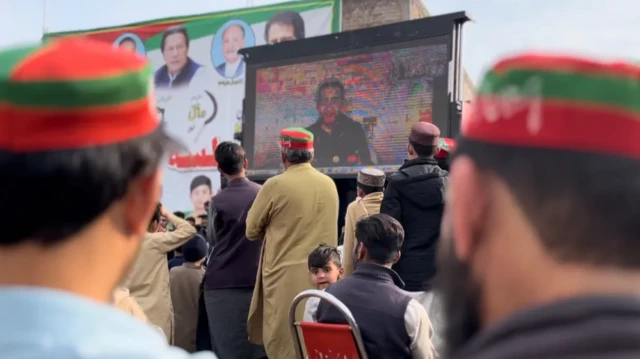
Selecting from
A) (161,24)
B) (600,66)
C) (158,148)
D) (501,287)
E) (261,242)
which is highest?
(161,24)

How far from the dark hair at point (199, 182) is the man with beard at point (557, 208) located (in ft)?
47.7

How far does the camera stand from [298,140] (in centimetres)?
418

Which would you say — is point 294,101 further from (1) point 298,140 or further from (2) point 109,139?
(2) point 109,139

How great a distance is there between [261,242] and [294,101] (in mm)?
4325

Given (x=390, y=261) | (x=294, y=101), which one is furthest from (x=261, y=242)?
(x=294, y=101)

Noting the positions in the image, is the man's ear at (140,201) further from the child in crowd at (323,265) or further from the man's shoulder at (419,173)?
the child in crowd at (323,265)

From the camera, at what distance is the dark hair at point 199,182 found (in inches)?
600

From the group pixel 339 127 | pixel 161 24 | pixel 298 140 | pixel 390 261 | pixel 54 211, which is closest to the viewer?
pixel 54 211

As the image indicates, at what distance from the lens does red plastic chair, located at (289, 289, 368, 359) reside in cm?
262

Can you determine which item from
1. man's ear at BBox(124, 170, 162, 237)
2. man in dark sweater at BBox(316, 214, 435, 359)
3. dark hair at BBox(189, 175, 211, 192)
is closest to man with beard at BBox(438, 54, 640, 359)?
man's ear at BBox(124, 170, 162, 237)

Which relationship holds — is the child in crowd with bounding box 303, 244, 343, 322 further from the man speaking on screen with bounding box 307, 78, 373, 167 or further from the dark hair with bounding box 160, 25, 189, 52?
the dark hair with bounding box 160, 25, 189, 52

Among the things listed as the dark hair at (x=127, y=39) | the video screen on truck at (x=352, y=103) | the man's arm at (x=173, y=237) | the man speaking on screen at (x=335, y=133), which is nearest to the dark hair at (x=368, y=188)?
the man's arm at (x=173, y=237)

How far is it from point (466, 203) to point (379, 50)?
6.83 meters

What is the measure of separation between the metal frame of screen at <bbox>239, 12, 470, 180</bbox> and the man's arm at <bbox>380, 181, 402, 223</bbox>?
9.80 ft
